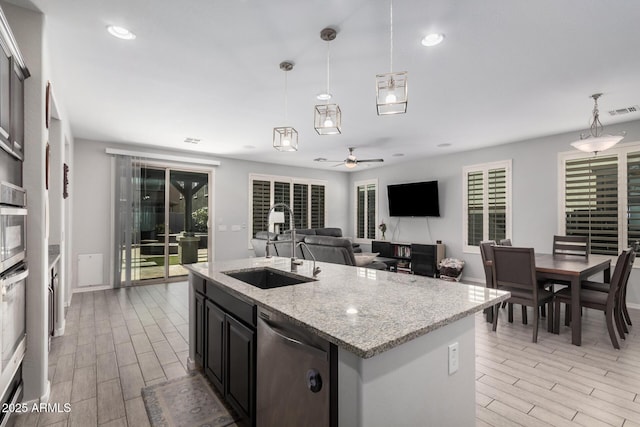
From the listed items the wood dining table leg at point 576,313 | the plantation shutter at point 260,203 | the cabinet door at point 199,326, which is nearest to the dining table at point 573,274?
the wood dining table leg at point 576,313

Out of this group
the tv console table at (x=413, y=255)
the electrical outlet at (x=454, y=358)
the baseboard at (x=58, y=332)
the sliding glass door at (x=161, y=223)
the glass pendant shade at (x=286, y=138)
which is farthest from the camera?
the tv console table at (x=413, y=255)

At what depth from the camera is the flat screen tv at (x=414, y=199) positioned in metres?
6.88

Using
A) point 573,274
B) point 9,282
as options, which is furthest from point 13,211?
point 573,274

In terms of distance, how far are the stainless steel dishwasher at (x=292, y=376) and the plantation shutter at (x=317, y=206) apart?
23.0 ft

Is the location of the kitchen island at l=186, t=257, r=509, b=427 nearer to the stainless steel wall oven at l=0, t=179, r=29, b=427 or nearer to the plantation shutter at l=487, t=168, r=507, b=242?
the stainless steel wall oven at l=0, t=179, r=29, b=427

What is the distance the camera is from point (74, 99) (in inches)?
145

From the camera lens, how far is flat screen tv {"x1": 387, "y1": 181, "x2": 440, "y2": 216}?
22.6 ft

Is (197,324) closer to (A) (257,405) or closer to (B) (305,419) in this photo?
(A) (257,405)

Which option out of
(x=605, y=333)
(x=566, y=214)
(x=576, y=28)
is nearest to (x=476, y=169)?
(x=566, y=214)

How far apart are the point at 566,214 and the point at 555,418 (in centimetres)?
407

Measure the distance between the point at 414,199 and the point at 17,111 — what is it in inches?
261

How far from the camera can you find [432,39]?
241 centimetres

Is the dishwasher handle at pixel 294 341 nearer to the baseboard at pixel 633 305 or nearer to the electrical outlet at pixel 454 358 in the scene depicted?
the electrical outlet at pixel 454 358

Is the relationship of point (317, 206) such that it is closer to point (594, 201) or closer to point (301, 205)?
point (301, 205)
